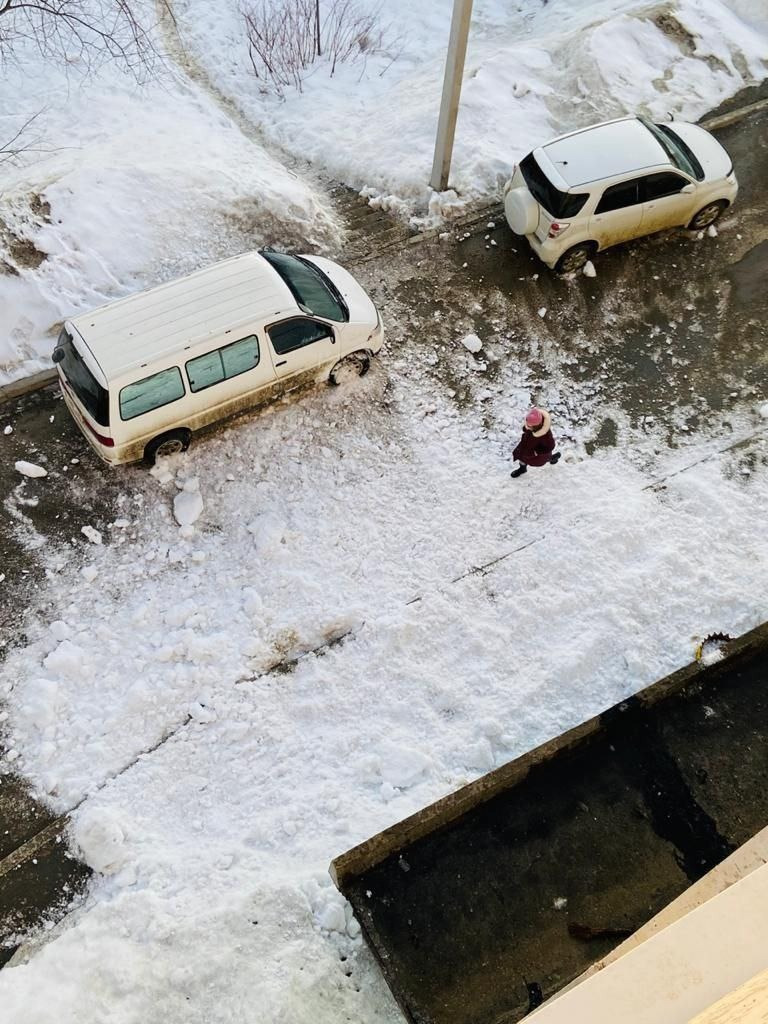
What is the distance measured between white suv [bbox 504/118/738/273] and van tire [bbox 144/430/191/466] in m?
5.47

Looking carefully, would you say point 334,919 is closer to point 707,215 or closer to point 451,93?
point 451,93

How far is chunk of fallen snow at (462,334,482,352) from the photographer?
9797 mm

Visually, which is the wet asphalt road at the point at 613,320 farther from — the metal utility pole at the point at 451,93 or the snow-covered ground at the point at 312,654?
the metal utility pole at the point at 451,93

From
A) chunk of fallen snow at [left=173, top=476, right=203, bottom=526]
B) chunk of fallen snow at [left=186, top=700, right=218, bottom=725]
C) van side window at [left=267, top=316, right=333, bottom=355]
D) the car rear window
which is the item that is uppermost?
A: van side window at [left=267, top=316, right=333, bottom=355]

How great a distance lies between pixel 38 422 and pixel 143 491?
5.39ft

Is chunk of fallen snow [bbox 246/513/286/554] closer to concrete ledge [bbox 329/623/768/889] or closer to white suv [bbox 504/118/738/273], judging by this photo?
concrete ledge [bbox 329/623/768/889]

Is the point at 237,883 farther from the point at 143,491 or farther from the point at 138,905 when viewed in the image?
the point at 143,491

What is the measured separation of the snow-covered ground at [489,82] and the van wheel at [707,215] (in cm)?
258

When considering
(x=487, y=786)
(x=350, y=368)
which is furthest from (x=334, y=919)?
(x=350, y=368)

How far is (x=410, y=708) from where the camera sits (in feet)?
23.9

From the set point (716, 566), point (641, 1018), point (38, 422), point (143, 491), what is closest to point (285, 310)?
point (143, 491)

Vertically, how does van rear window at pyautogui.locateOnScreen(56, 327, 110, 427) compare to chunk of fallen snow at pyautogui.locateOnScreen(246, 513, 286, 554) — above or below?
above

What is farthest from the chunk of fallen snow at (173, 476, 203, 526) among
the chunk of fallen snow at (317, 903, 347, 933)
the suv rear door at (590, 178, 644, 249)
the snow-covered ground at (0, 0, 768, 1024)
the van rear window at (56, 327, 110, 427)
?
the suv rear door at (590, 178, 644, 249)

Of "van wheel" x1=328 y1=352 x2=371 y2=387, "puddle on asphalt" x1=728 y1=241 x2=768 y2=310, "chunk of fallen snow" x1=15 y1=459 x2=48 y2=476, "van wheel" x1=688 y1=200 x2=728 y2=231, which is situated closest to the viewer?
"chunk of fallen snow" x1=15 y1=459 x2=48 y2=476
